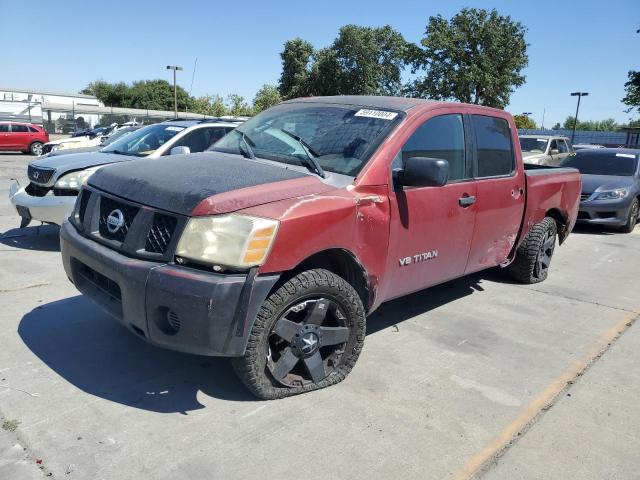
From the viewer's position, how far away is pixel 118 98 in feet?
268

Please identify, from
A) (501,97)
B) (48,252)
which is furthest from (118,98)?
(48,252)

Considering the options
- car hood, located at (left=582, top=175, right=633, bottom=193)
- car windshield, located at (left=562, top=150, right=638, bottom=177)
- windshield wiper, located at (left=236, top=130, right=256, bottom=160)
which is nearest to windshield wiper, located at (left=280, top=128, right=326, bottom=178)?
windshield wiper, located at (left=236, top=130, right=256, bottom=160)

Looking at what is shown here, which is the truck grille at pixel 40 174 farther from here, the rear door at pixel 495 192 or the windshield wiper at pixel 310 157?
the rear door at pixel 495 192

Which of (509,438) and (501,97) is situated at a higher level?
(501,97)

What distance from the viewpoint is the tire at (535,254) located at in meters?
5.68

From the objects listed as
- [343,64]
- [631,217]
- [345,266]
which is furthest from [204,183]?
[343,64]

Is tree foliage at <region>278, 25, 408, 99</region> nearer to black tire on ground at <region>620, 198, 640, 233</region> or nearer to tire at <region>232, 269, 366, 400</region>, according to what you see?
black tire on ground at <region>620, 198, 640, 233</region>

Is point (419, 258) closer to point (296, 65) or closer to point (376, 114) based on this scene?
point (376, 114)

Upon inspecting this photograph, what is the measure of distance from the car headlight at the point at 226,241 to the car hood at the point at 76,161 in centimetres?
430

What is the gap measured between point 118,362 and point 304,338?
1357mm

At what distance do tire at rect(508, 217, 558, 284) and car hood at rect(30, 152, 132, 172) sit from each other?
4848 millimetres

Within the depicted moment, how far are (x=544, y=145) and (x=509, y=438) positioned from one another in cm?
1421

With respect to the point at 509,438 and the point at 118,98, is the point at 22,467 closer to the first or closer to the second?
the point at 509,438

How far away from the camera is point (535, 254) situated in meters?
5.75
